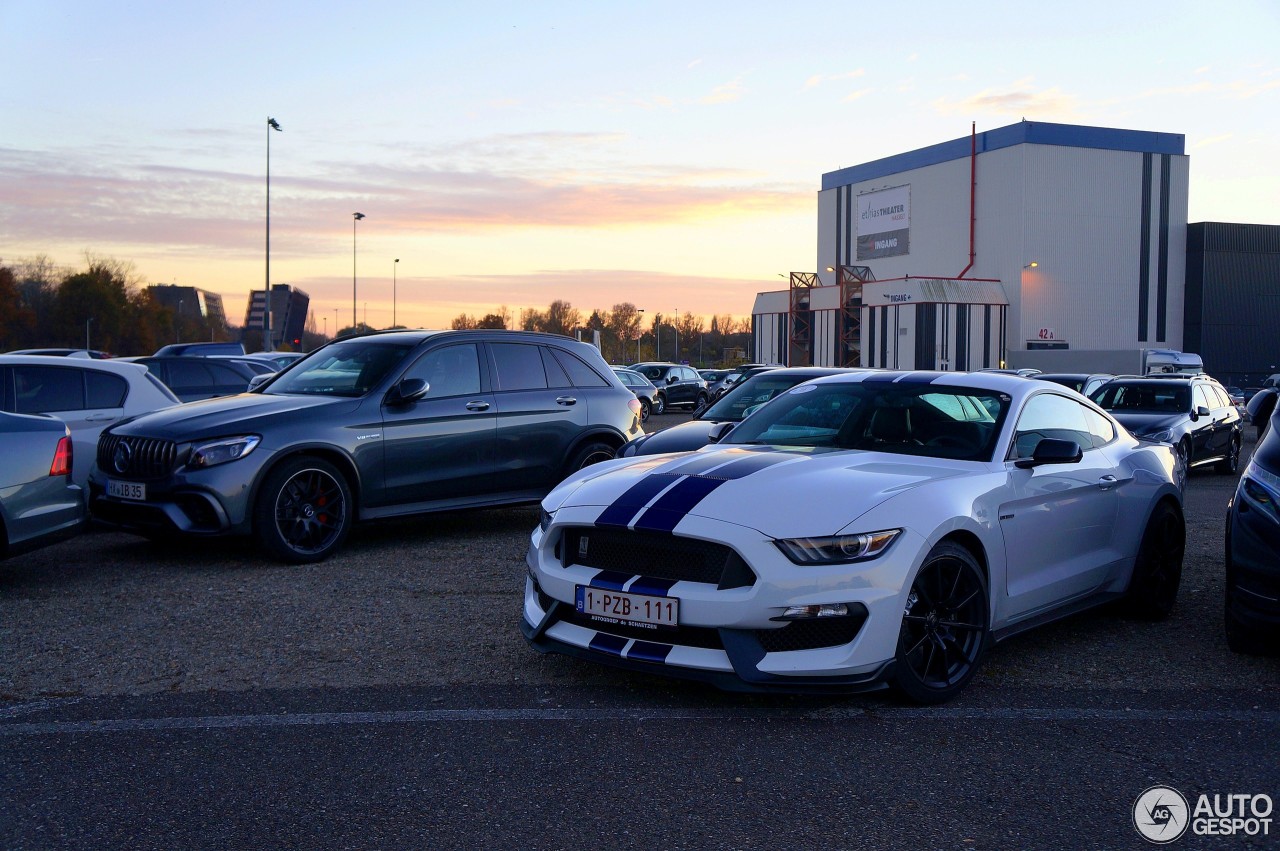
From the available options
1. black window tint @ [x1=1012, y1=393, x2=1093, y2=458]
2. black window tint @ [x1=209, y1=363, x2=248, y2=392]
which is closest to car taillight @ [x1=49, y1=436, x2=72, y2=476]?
black window tint @ [x1=1012, y1=393, x2=1093, y2=458]

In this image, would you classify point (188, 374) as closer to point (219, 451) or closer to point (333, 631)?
point (219, 451)

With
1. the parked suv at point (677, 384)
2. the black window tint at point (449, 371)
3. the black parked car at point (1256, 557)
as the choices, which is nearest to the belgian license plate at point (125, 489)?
the black window tint at point (449, 371)

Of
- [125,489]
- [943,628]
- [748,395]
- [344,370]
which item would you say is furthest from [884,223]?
[943,628]

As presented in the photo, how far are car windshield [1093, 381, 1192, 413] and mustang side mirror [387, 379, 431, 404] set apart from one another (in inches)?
431

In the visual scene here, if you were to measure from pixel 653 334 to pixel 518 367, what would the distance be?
124 meters

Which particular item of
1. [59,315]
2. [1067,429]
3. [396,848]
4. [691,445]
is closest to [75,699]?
[396,848]

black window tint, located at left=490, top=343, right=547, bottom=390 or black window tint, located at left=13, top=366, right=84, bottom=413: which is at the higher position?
black window tint, located at left=490, top=343, right=547, bottom=390

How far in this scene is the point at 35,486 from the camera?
22.8ft

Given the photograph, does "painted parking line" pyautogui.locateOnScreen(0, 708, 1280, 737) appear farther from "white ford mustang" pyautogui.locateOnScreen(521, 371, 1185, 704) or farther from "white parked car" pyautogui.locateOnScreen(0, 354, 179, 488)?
"white parked car" pyautogui.locateOnScreen(0, 354, 179, 488)

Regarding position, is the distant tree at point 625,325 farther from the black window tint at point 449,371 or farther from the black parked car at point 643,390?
the black window tint at point 449,371

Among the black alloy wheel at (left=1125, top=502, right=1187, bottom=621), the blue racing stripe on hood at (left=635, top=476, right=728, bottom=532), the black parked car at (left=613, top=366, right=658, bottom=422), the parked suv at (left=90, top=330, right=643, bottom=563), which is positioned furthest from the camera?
the black parked car at (left=613, top=366, right=658, bottom=422)

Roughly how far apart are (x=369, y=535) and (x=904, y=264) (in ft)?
206

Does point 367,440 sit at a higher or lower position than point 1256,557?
higher

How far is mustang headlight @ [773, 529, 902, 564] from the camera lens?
4.45m
